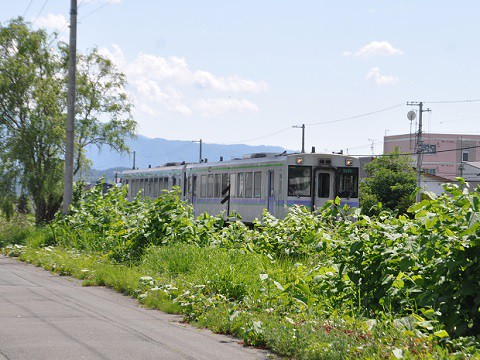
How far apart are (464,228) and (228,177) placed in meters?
24.1

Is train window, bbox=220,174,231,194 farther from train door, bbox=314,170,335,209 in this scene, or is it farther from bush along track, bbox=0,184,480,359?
bush along track, bbox=0,184,480,359

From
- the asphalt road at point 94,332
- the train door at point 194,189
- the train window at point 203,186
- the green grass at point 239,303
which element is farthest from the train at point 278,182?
the asphalt road at point 94,332

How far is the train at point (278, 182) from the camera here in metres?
26.7

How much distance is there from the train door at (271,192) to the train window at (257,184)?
2.36ft

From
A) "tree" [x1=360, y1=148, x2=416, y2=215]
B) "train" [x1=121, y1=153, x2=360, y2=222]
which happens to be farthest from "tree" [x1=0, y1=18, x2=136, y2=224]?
"tree" [x1=360, y1=148, x2=416, y2=215]

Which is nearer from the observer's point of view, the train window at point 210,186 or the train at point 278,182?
the train at point 278,182

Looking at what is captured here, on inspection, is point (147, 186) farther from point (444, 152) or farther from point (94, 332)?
point (444, 152)

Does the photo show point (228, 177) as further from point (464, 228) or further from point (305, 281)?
point (464, 228)

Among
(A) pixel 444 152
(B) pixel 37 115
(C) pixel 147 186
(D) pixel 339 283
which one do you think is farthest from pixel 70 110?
(A) pixel 444 152

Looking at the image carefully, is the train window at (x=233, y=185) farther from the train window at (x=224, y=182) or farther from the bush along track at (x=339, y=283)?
the bush along track at (x=339, y=283)

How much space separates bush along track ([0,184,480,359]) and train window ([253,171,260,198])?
14.5 metres

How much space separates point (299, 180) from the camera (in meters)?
26.9

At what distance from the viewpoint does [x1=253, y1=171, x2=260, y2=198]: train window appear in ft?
92.5

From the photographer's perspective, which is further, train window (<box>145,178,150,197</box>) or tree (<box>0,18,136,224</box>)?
train window (<box>145,178,150,197</box>)
